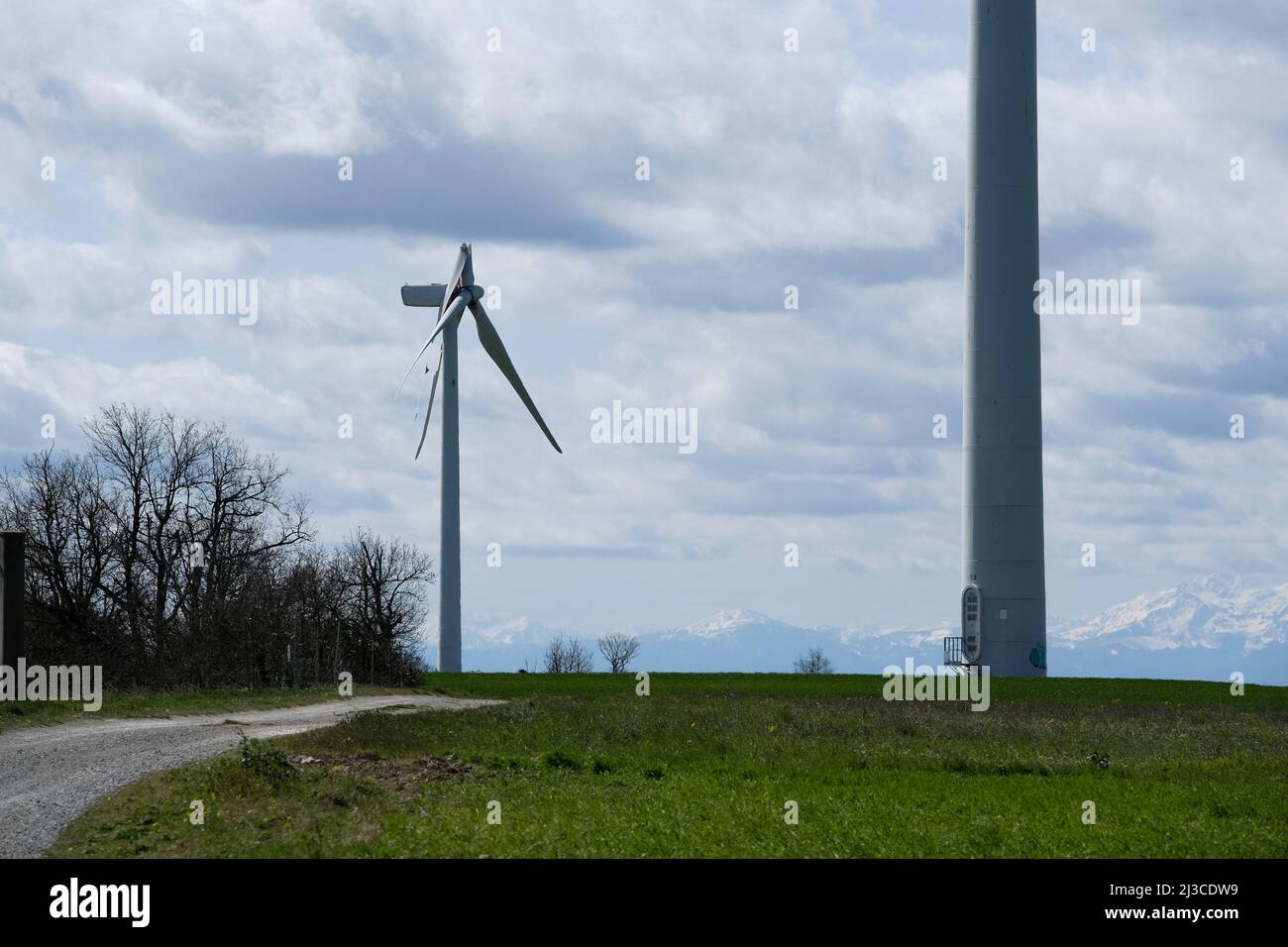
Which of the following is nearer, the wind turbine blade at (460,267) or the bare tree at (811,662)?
the wind turbine blade at (460,267)

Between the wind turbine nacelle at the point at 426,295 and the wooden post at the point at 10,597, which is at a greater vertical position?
the wind turbine nacelle at the point at 426,295

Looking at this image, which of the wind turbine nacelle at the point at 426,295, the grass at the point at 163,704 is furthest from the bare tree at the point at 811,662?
the grass at the point at 163,704

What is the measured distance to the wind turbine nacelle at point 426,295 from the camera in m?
75.6

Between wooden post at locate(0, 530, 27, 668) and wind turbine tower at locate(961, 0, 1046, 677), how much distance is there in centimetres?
3862

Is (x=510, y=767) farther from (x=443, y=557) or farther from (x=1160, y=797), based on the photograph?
(x=443, y=557)

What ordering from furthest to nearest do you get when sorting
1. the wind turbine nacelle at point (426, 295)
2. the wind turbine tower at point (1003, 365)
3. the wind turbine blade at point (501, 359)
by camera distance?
the wind turbine nacelle at point (426, 295) < the wind turbine blade at point (501, 359) < the wind turbine tower at point (1003, 365)

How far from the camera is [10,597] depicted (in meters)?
35.5

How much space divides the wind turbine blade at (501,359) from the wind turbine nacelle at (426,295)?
24.3 ft

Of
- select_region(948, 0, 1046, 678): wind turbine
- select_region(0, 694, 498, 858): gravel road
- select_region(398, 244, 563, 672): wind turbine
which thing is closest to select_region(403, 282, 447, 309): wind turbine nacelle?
select_region(398, 244, 563, 672): wind turbine

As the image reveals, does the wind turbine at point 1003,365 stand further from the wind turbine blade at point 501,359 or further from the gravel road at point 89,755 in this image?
the gravel road at point 89,755

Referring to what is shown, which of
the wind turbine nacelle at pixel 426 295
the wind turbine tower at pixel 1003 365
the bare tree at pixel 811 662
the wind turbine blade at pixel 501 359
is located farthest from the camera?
→ the bare tree at pixel 811 662

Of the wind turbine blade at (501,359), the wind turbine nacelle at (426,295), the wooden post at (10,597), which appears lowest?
the wooden post at (10,597)

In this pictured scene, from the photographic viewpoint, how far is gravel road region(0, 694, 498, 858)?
60.2ft
